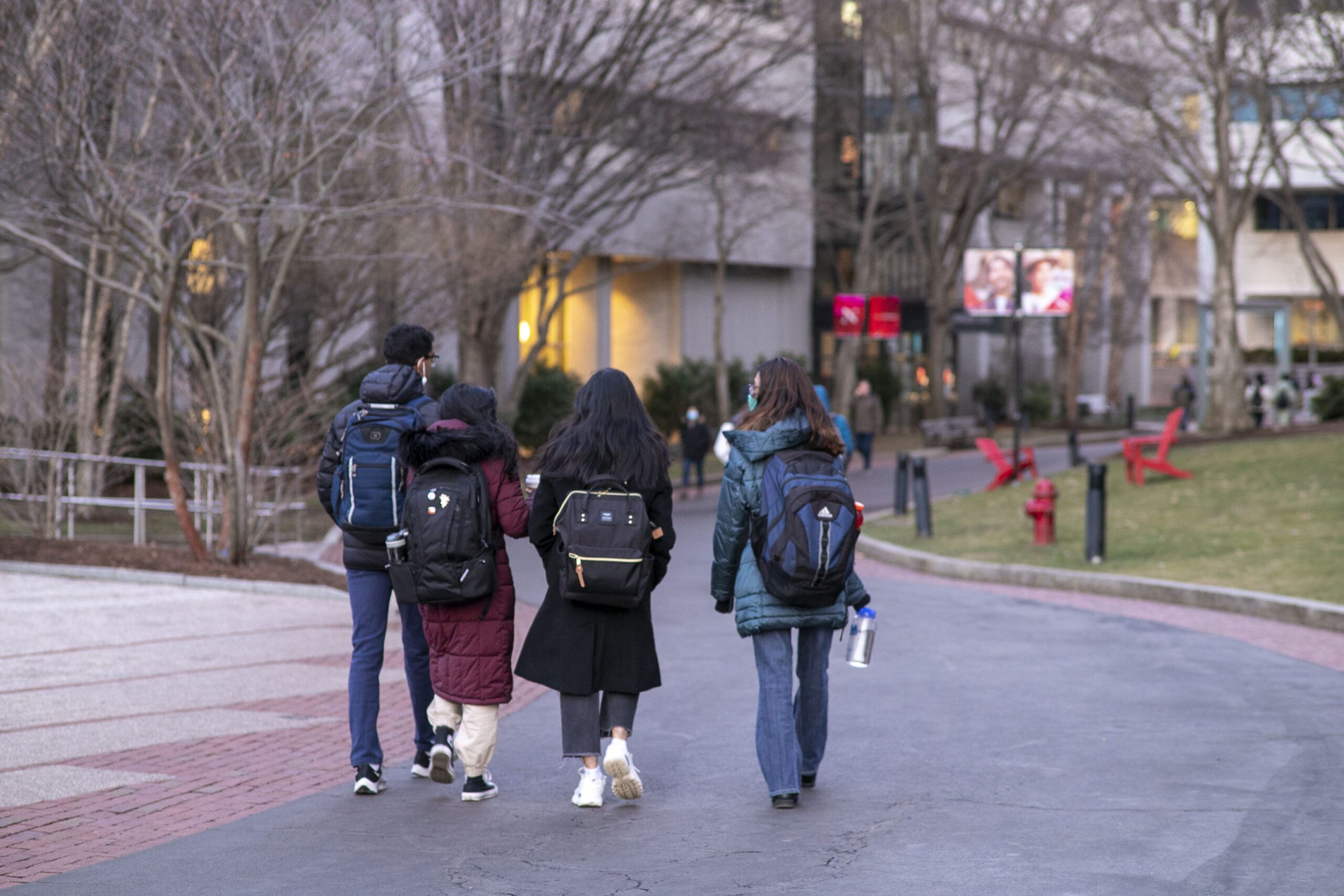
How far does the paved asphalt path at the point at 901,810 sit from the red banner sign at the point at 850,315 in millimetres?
31291

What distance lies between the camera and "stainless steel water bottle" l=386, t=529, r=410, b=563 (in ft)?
20.8

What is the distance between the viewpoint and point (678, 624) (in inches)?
482

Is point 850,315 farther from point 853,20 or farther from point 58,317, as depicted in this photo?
point 58,317

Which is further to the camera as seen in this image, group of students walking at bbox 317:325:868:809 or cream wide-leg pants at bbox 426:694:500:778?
cream wide-leg pants at bbox 426:694:500:778

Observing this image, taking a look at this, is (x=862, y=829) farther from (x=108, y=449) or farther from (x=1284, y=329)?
(x=1284, y=329)

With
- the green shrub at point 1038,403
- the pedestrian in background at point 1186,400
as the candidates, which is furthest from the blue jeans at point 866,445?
the pedestrian in background at point 1186,400

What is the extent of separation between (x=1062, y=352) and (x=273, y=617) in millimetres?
46694

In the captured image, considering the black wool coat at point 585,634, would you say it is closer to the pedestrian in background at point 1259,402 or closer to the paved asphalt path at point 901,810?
the paved asphalt path at point 901,810

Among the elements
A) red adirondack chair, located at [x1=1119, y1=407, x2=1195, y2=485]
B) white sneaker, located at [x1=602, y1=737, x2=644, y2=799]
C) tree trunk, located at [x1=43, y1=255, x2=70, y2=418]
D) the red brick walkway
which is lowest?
the red brick walkway

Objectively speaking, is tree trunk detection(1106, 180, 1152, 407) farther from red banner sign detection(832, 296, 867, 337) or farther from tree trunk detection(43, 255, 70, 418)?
tree trunk detection(43, 255, 70, 418)

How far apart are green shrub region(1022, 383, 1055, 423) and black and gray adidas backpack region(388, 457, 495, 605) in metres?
44.7

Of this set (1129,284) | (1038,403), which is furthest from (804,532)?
(1129,284)

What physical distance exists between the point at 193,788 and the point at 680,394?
34.9 metres

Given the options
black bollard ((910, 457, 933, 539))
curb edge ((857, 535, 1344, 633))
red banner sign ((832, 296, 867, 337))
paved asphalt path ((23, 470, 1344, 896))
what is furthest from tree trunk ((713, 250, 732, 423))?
paved asphalt path ((23, 470, 1344, 896))
